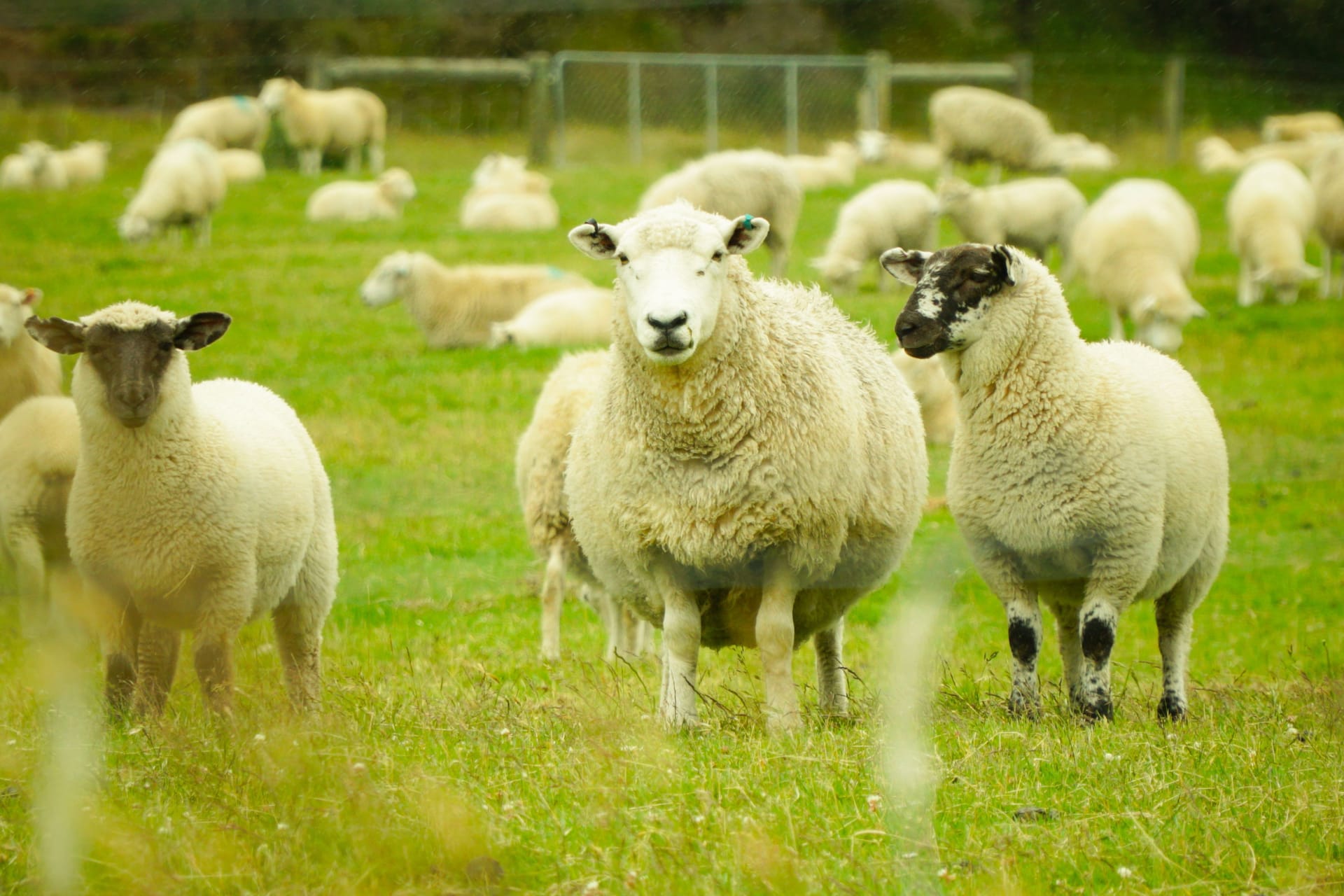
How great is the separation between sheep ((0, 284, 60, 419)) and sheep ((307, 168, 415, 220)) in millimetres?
11745

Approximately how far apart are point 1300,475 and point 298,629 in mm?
A: 7085

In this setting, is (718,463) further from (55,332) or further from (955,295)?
(55,332)

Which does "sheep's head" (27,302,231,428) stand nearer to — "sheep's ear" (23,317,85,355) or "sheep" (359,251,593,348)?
"sheep's ear" (23,317,85,355)

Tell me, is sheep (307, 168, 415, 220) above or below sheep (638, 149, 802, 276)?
below

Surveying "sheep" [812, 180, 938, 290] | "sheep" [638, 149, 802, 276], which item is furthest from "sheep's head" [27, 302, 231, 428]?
"sheep" [812, 180, 938, 290]

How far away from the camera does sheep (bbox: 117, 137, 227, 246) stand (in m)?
16.8

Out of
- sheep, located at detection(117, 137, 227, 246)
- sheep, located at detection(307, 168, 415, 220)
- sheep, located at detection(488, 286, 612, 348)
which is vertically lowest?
sheep, located at detection(488, 286, 612, 348)

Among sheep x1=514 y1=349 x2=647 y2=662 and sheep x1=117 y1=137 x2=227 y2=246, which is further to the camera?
sheep x1=117 y1=137 x2=227 y2=246

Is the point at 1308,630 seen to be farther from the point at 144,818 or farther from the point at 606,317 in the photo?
the point at 606,317

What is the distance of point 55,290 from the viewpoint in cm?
1094

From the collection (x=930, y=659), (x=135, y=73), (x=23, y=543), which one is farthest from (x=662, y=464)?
(x=135, y=73)

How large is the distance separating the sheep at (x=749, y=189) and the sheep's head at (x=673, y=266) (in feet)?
31.2

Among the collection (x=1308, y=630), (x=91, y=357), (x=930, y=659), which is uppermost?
(x=91, y=357)

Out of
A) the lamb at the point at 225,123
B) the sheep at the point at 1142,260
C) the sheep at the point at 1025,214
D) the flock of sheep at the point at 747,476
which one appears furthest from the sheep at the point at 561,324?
the lamb at the point at 225,123
